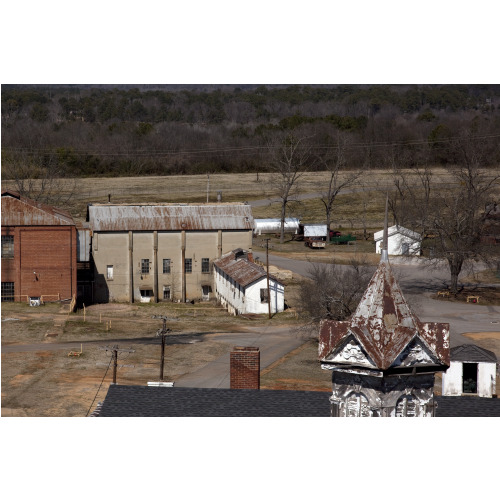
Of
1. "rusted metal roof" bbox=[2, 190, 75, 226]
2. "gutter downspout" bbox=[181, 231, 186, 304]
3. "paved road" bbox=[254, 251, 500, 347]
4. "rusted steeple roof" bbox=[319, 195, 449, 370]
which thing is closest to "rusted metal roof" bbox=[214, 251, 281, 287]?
"gutter downspout" bbox=[181, 231, 186, 304]

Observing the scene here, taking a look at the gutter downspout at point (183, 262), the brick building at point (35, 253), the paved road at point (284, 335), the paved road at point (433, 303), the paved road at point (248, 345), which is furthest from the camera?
the gutter downspout at point (183, 262)

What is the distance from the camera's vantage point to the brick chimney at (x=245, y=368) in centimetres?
2956

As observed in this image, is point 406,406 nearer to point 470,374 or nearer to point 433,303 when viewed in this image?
point 470,374

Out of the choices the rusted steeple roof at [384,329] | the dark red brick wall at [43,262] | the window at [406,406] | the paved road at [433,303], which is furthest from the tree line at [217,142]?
the rusted steeple roof at [384,329]

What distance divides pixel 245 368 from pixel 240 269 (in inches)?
1483

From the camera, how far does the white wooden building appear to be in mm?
64500

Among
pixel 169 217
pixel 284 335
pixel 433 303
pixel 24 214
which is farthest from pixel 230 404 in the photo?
pixel 169 217

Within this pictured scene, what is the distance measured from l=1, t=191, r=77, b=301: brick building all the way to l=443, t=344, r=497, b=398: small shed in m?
33.7

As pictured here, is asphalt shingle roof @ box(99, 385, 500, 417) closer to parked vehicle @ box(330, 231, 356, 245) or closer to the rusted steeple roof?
the rusted steeple roof

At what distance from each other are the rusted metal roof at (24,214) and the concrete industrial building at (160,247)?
4923mm

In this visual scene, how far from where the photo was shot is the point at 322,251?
8800 centimetres

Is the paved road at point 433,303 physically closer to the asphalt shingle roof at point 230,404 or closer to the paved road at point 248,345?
the paved road at point 248,345

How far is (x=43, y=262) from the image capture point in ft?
222

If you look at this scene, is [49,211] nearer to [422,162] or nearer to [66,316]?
[66,316]
